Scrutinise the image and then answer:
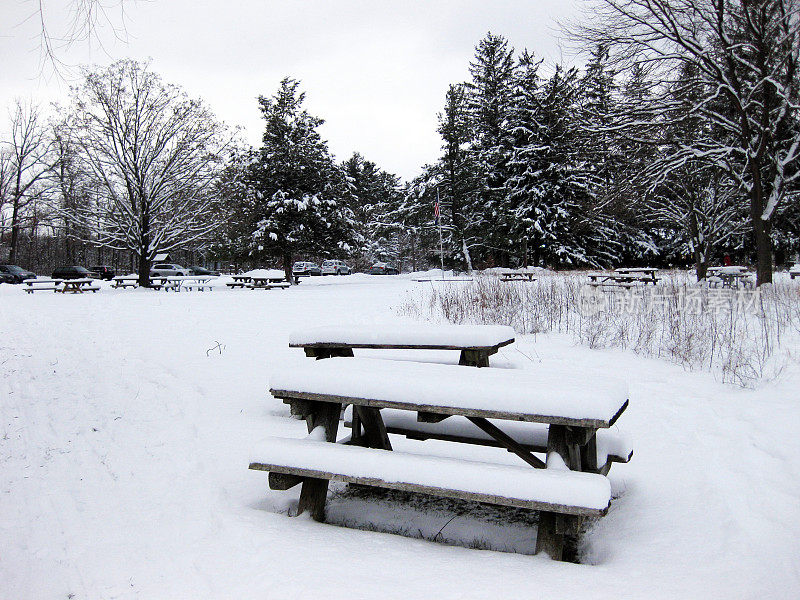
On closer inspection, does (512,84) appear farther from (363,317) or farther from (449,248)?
(363,317)

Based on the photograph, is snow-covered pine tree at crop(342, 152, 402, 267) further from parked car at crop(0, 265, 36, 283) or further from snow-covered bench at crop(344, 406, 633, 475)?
snow-covered bench at crop(344, 406, 633, 475)

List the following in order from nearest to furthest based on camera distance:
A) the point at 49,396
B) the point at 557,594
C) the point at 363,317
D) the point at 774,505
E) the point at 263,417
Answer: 1. the point at 557,594
2. the point at 774,505
3. the point at 263,417
4. the point at 49,396
5. the point at 363,317

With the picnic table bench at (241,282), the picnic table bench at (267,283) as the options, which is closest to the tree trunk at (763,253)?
the picnic table bench at (267,283)

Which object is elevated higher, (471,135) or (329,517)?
(471,135)

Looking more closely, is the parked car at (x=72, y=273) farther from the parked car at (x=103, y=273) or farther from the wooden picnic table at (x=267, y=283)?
the wooden picnic table at (x=267, y=283)

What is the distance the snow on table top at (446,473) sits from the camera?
248 cm

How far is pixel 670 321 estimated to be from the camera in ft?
24.5

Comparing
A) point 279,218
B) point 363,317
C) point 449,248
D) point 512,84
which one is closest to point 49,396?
point 363,317

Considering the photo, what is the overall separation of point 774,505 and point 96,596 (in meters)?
3.66

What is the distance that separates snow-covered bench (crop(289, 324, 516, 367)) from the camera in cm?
411

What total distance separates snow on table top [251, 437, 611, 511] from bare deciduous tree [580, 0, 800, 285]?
14.7 m

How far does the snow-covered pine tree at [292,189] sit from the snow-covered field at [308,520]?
86.7 ft

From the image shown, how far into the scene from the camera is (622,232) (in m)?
38.8

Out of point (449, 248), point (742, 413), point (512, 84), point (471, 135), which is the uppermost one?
point (512, 84)
